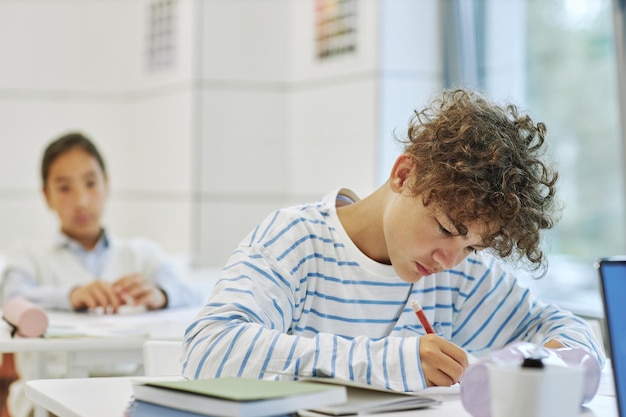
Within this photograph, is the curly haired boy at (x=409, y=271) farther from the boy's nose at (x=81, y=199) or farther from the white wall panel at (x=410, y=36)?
the white wall panel at (x=410, y=36)

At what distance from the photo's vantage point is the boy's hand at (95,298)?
8.54ft

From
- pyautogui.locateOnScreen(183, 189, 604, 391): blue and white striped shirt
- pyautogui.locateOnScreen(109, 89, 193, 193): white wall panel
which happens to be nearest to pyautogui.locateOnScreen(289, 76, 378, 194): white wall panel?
pyautogui.locateOnScreen(109, 89, 193, 193): white wall panel

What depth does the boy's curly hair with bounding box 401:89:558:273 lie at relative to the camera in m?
1.44

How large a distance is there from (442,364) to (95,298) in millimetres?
1505

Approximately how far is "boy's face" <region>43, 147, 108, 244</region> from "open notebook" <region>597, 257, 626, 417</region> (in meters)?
2.26

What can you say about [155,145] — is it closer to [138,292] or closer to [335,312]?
[138,292]

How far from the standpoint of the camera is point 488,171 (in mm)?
1438

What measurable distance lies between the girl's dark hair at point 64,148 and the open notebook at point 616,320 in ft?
7.59

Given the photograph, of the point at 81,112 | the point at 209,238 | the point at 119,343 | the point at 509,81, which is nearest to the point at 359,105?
the point at 509,81

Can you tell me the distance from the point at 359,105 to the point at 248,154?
0.67m

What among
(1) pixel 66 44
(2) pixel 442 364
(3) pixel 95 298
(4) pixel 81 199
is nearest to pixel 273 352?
(2) pixel 442 364

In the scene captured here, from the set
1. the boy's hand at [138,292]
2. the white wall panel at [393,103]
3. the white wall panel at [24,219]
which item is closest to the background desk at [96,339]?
the boy's hand at [138,292]

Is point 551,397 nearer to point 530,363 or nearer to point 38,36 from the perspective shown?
point 530,363

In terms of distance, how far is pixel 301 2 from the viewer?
4453 millimetres
